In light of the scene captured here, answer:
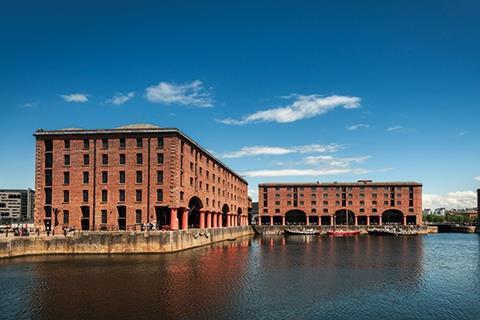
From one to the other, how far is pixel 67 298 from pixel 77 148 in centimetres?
4277

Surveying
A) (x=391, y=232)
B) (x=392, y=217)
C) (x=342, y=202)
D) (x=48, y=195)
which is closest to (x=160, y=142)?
(x=48, y=195)

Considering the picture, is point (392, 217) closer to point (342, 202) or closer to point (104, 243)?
point (342, 202)

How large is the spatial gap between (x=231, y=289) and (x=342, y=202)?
131193mm

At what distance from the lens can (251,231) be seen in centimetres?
15150

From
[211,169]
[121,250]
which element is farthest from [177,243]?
[211,169]

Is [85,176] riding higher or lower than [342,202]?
higher

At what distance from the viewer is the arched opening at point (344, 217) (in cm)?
16338

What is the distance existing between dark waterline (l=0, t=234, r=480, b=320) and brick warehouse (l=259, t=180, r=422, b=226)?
343 ft

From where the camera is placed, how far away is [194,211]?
9125 centimetres

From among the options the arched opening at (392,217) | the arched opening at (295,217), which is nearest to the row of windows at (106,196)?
the arched opening at (295,217)

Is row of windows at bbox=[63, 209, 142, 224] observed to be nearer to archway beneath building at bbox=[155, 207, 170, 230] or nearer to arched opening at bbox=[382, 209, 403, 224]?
archway beneath building at bbox=[155, 207, 170, 230]

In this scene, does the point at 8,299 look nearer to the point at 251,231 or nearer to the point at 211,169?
the point at 211,169

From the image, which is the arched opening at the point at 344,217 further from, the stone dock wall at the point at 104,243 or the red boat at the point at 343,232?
the stone dock wall at the point at 104,243

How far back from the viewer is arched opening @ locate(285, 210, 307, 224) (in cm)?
16731
